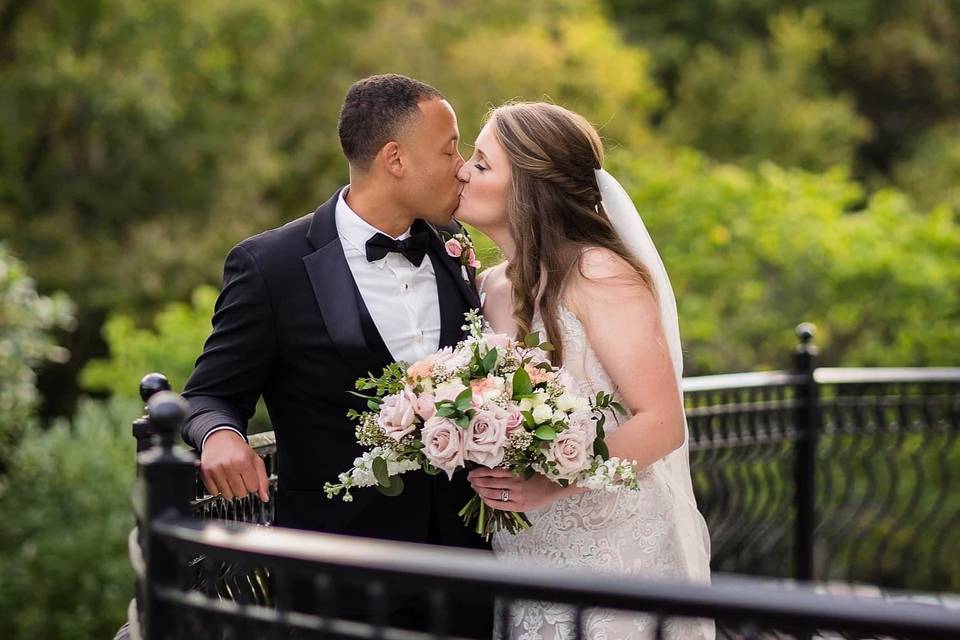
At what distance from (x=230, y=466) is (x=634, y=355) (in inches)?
43.9

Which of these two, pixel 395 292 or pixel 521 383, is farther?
pixel 395 292

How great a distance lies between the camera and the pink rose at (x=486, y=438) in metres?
2.89

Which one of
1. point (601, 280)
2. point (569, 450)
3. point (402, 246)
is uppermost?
point (402, 246)

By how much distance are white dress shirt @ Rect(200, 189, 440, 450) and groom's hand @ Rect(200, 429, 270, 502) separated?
0.54 m

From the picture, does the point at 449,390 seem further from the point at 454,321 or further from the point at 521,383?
the point at 454,321

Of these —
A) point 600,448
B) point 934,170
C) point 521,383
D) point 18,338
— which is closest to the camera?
point 521,383

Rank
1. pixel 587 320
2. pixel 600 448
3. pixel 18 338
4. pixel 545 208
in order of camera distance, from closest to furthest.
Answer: pixel 600 448
pixel 587 320
pixel 545 208
pixel 18 338

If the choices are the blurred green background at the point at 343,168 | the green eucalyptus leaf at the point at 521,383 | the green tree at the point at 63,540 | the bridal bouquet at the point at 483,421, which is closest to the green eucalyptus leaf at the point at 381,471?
the bridal bouquet at the point at 483,421

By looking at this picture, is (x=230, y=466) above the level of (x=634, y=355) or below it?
below

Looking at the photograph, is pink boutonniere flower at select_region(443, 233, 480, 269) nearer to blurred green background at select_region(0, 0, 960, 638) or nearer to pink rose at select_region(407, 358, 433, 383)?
pink rose at select_region(407, 358, 433, 383)

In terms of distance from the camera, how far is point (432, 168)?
3.57 metres

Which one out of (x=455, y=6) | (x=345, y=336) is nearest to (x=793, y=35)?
(x=455, y=6)

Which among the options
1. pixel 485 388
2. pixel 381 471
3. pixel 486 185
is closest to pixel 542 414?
pixel 485 388

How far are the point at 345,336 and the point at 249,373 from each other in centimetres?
28
